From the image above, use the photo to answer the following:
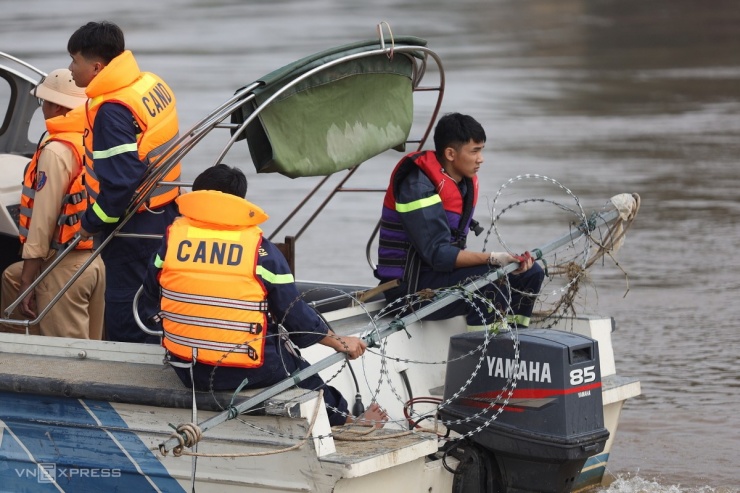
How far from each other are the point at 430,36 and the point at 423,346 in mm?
22054

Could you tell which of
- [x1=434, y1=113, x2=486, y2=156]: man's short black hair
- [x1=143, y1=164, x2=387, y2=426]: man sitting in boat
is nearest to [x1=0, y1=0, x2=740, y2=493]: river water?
[x1=434, y1=113, x2=486, y2=156]: man's short black hair

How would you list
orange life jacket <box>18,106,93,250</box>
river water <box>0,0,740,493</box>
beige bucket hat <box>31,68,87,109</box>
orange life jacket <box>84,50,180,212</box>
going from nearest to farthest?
1. orange life jacket <box>84,50,180,212</box>
2. orange life jacket <box>18,106,93,250</box>
3. beige bucket hat <box>31,68,87,109</box>
4. river water <box>0,0,740,493</box>

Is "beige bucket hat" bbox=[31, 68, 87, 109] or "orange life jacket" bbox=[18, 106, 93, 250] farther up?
"beige bucket hat" bbox=[31, 68, 87, 109]

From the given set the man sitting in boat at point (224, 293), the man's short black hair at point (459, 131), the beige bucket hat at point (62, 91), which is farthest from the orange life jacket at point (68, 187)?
the man's short black hair at point (459, 131)

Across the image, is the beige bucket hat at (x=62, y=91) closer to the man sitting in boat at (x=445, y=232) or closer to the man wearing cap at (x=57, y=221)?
the man wearing cap at (x=57, y=221)

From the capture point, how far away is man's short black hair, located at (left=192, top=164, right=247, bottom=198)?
5.33 metres

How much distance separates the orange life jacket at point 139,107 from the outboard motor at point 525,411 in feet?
5.17

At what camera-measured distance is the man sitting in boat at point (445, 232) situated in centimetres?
640

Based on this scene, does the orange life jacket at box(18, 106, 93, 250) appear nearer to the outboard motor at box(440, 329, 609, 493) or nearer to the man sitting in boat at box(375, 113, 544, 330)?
the man sitting in boat at box(375, 113, 544, 330)

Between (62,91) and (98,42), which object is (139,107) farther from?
(62,91)

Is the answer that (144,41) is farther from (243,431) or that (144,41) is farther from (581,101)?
(243,431)

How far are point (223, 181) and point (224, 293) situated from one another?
1.42 ft

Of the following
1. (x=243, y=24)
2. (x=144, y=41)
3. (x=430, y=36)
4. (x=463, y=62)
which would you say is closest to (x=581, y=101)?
(x=463, y=62)

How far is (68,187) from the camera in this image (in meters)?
6.50
